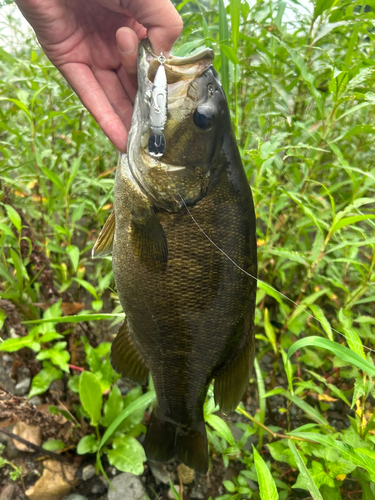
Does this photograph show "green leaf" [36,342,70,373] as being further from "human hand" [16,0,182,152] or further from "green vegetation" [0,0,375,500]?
"human hand" [16,0,182,152]

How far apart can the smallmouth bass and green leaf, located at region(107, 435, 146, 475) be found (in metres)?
0.61

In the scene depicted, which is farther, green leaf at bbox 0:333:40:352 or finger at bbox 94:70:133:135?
finger at bbox 94:70:133:135

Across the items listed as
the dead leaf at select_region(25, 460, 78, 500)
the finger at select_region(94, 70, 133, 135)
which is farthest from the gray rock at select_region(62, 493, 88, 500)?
the finger at select_region(94, 70, 133, 135)

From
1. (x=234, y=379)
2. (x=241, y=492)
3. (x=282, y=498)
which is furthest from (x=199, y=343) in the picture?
(x=282, y=498)

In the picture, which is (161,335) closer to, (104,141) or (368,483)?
(368,483)

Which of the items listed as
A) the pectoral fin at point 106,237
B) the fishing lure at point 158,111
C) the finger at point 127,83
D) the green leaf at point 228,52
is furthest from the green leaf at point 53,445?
the green leaf at point 228,52

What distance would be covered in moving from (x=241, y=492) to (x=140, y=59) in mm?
2051

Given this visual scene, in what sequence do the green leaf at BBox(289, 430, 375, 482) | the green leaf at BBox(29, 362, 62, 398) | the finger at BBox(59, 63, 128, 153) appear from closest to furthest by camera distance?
the green leaf at BBox(289, 430, 375, 482) → the finger at BBox(59, 63, 128, 153) → the green leaf at BBox(29, 362, 62, 398)

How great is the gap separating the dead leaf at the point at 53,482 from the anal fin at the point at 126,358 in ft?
2.39

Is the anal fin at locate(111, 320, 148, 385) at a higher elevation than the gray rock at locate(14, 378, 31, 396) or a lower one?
higher

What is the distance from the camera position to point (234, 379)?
4.84 ft

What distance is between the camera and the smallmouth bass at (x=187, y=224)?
4.17ft

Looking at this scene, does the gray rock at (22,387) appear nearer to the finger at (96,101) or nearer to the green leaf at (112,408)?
the green leaf at (112,408)

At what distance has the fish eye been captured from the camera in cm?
128
